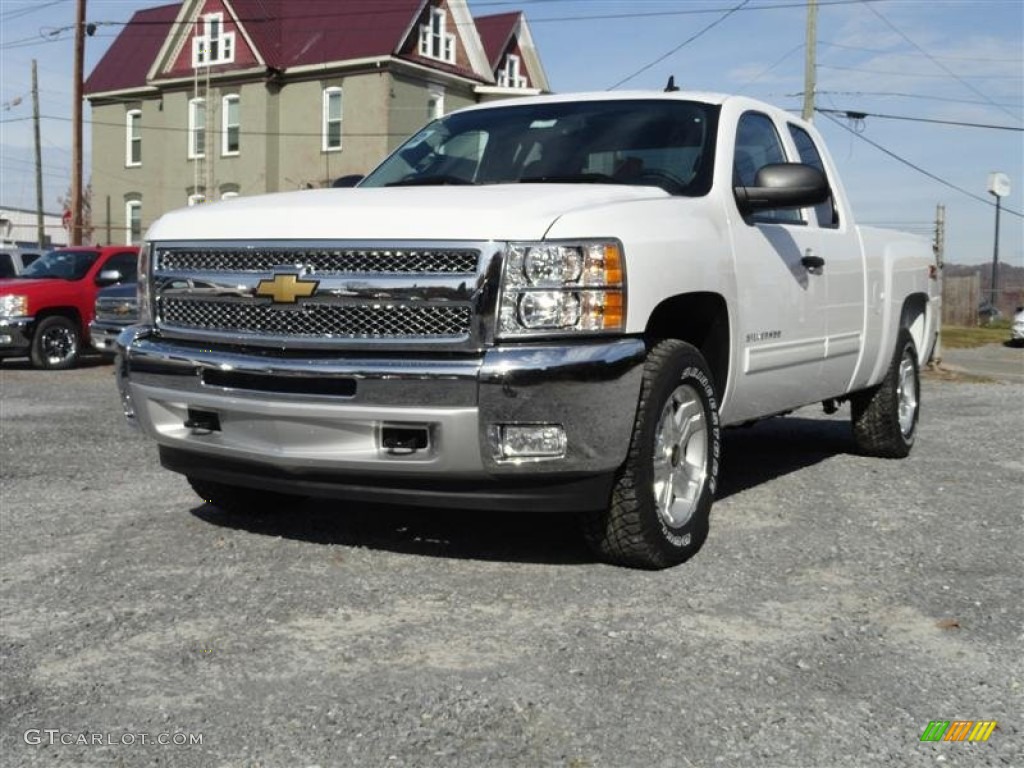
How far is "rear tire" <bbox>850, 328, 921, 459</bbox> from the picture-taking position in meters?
7.58

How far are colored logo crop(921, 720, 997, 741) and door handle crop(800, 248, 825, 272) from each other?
10.3 feet

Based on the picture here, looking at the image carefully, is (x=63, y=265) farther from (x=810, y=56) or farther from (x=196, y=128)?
(x=196, y=128)

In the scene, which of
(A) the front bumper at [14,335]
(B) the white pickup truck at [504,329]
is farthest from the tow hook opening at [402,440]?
(A) the front bumper at [14,335]

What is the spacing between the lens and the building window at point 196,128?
127ft

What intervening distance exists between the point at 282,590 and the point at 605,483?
1237 millimetres

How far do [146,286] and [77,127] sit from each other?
26230mm

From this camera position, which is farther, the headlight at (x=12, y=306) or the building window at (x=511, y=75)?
the building window at (x=511, y=75)

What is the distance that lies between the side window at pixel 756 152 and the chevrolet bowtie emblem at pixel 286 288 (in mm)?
2143

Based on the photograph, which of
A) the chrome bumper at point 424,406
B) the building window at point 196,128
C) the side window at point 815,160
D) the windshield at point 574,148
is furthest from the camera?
the building window at point 196,128

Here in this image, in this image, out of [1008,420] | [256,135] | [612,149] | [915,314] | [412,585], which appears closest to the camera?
[412,585]

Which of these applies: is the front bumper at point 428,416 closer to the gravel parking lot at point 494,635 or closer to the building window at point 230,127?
the gravel parking lot at point 494,635

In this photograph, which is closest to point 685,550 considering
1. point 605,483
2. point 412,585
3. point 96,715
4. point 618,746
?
point 605,483

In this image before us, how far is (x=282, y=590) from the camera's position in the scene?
4.45m

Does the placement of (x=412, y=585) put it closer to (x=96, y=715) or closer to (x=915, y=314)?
(x=96, y=715)
